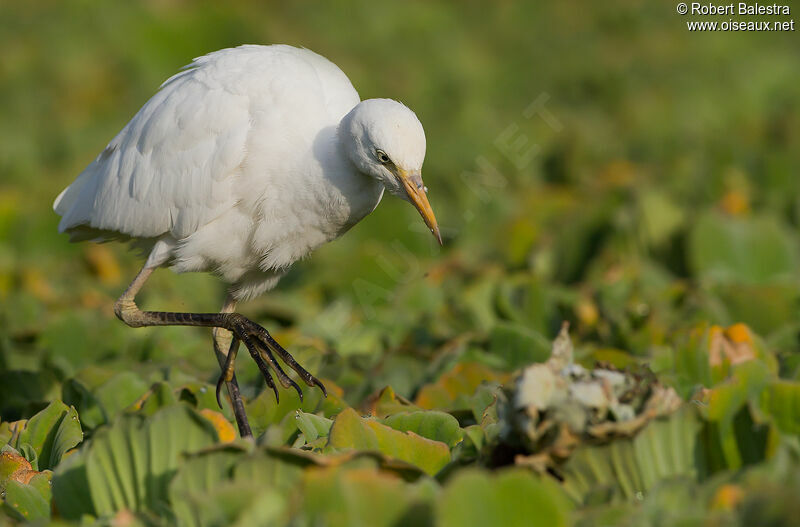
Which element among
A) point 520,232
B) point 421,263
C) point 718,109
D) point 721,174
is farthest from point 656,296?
point 718,109

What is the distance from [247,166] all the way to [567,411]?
1734 millimetres

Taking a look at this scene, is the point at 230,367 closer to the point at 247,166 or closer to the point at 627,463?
the point at 247,166

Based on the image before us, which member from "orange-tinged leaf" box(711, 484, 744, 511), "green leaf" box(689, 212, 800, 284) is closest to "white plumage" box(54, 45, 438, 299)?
"orange-tinged leaf" box(711, 484, 744, 511)

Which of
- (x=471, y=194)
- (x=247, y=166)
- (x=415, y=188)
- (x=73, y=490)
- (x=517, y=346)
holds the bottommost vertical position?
(x=517, y=346)

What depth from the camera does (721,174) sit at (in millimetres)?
6586

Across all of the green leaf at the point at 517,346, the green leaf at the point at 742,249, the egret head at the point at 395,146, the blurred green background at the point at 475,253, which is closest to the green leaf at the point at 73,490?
the blurred green background at the point at 475,253

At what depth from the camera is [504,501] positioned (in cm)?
192

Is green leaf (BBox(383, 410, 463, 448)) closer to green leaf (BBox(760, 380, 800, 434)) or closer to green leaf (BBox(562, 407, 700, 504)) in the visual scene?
green leaf (BBox(562, 407, 700, 504))

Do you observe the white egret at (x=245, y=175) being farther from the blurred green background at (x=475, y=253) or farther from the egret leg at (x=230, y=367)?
the blurred green background at (x=475, y=253)

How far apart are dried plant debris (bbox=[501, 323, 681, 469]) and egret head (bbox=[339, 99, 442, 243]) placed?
93 centimetres

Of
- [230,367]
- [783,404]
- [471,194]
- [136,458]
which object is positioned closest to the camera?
[136,458]

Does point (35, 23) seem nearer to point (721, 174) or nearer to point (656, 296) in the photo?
point (721, 174)

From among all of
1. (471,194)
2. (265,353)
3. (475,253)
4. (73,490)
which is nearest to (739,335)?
(265,353)

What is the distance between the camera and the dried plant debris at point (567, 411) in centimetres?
220
